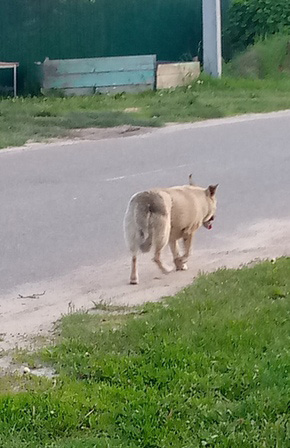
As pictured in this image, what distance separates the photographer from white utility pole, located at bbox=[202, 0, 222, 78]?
21.2 metres

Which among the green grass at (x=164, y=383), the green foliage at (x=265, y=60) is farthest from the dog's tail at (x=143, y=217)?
the green foliage at (x=265, y=60)

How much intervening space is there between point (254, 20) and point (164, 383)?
2126 cm

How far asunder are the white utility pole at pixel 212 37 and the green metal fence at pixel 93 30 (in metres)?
1.54

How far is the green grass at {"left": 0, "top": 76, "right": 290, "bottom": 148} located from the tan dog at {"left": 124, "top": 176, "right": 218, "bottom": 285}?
6.64 metres

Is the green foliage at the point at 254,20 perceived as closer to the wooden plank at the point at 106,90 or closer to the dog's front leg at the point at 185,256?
the wooden plank at the point at 106,90

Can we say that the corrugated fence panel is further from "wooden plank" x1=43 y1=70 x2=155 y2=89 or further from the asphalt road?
the asphalt road

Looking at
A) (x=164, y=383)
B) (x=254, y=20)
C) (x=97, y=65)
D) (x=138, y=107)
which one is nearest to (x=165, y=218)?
(x=164, y=383)

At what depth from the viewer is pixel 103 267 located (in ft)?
24.8

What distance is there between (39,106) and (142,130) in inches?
100

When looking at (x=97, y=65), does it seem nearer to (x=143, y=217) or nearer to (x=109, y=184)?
(x=109, y=184)

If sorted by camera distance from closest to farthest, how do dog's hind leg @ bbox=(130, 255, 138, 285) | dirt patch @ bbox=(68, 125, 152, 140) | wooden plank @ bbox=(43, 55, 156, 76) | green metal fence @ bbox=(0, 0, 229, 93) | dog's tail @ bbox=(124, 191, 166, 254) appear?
dog's tail @ bbox=(124, 191, 166, 254) → dog's hind leg @ bbox=(130, 255, 138, 285) → dirt patch @ bbox=(68, 125, 152, 140) → wooden plank @ bbox=(43, 55, 156, 76) → green metal fence @ bbox=(0, 0, 229, 93)

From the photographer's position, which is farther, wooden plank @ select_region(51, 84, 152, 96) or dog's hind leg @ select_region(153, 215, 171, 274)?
wooden plank @ select_region(51, 84, 152, 96)

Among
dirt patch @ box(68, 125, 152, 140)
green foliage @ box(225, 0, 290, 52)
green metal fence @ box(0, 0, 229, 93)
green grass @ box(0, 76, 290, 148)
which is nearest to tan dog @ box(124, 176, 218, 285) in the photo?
green grass @ box(0, 76, 290, 148)

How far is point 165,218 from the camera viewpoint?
6.78 meters
